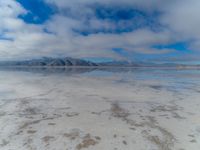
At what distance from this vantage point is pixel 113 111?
6.25m

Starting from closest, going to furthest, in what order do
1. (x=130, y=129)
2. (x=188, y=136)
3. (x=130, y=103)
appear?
(x=188, y=136) → (x=130, y=129) → (x=130, y=103)

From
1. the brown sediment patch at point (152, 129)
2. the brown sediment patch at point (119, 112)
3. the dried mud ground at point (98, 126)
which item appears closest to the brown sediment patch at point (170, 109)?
the dried mud ground at point (98, 126)

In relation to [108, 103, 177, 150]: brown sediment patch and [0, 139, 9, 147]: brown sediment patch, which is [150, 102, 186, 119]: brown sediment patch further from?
[0, 139, 9, 147]: brown sediment patch

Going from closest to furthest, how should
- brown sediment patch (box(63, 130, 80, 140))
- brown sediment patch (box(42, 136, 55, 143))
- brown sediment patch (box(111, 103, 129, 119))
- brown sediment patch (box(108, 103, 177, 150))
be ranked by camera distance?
Result: brown sediment patch (box(108, 103, 177, 150)) → brown sediment patch (box(42, 136, 55, 143)) → brown sediment patch (box(63, 130, 80, 140)) → brown sediment patch (box(111, 103, 129, 119))

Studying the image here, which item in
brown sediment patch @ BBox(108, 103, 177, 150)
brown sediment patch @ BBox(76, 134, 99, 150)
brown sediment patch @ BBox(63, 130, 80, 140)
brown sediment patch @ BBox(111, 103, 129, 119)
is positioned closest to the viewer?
→ brown sediment patch @ BBox(76, 134, 99, 150)

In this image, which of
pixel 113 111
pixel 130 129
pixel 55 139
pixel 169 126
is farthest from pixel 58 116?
pixel 169 126

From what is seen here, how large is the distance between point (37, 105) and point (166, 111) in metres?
5.58

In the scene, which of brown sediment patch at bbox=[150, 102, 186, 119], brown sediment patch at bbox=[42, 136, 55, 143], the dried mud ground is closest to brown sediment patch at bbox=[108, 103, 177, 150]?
the dried mud ground

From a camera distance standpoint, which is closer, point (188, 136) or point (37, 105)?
point (188, 136)

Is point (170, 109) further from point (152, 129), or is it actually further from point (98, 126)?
point (98, 126)

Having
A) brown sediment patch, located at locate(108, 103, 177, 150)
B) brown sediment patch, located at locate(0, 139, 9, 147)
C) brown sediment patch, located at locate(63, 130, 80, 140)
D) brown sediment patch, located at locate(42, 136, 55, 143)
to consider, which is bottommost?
brown sediment patch, located at locate(0, 139, 9, 147)

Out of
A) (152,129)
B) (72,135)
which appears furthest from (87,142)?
(152,129)

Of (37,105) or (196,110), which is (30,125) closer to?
(37,105)

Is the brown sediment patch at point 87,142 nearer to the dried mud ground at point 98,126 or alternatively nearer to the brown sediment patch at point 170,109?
the dried mud ground at point 98,126
